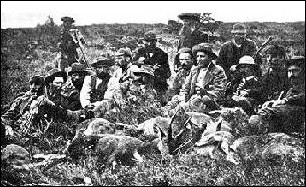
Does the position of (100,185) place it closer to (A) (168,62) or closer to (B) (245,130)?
(B) (245,130)

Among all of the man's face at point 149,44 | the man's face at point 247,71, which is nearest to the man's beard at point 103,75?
the man's face at point 149,44

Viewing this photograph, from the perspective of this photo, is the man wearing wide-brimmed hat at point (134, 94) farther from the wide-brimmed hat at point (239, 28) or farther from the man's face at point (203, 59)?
the wide-brimmed hat at point (239, 28)

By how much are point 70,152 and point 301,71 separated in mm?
4500

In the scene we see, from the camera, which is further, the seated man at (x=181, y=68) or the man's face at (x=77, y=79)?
the man's face at (x=77, y=79)

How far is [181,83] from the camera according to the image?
1095 centimetres

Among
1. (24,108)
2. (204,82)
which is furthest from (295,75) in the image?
(24,108)

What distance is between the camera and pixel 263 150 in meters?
9.04

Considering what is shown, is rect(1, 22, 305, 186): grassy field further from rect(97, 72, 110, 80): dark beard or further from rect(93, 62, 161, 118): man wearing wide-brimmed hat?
rect(97, 72, 110, 80): dark beard

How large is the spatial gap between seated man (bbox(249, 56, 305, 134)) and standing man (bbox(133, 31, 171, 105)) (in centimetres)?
245

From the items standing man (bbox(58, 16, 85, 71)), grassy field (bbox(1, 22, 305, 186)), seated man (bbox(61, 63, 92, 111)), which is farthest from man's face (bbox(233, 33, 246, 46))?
standing man (bbox(58, 16, 85, 71))

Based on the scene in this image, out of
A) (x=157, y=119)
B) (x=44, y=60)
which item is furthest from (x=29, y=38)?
(x=157, y=119)

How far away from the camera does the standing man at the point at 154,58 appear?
11.4 m

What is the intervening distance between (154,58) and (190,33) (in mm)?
930

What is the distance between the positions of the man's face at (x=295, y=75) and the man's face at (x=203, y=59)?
1.64 m
